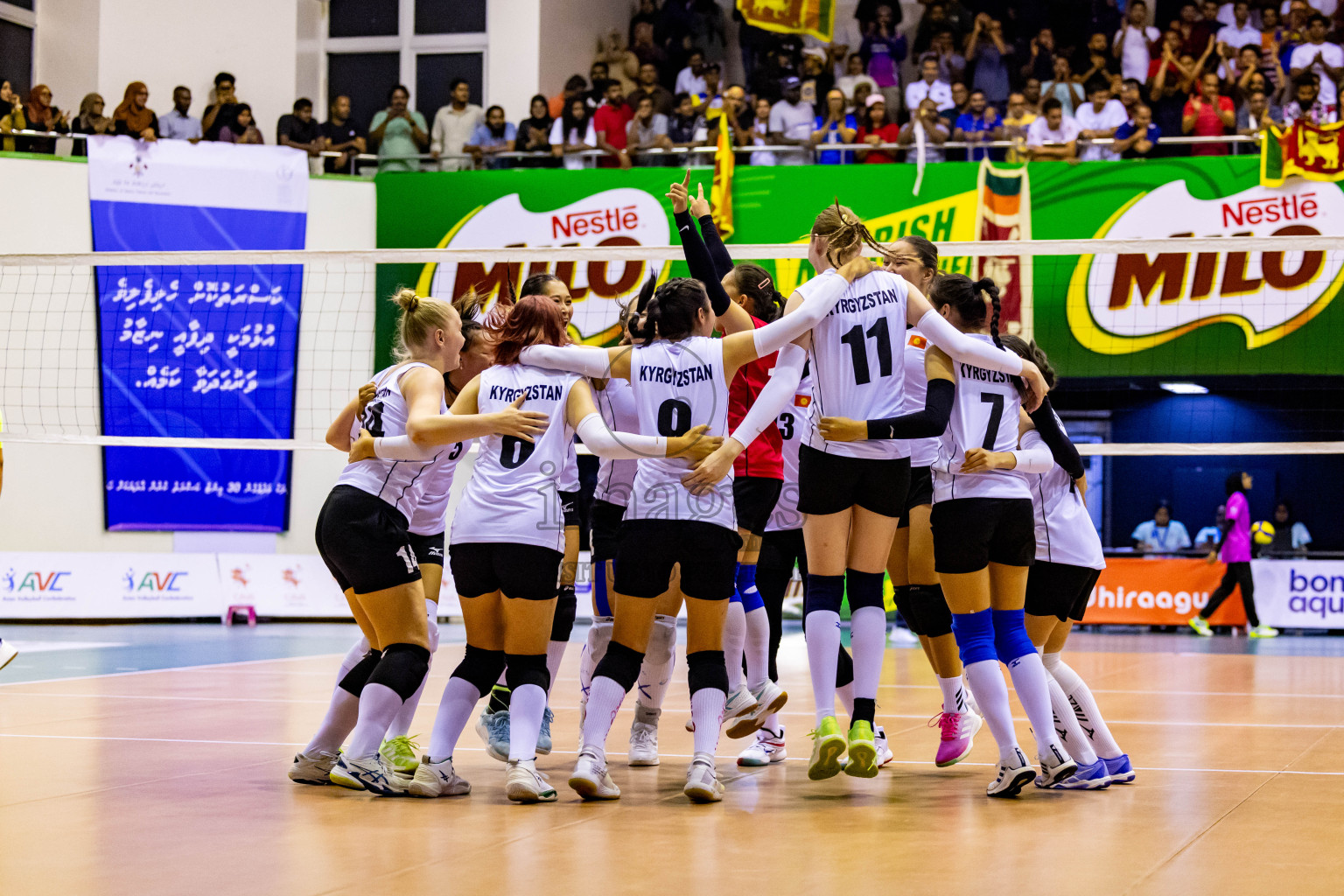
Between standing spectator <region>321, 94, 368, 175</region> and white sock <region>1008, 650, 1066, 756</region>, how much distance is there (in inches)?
562

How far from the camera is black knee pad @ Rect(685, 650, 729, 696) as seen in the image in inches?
175

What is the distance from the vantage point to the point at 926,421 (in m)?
4.50

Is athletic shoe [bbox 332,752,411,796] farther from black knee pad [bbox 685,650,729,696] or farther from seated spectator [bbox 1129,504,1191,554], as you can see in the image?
seated spectator [bbox 1129,504,1191,554]

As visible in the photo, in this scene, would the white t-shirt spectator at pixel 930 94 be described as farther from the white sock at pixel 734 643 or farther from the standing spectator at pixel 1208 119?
the white sock at pixel 734 643

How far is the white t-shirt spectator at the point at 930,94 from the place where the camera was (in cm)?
1686

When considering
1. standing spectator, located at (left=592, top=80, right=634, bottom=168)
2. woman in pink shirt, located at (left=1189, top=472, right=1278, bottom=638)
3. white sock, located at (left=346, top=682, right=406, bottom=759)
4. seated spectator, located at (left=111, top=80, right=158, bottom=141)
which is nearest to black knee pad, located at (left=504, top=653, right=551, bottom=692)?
white sock, located at (left=346, top=682, right=406, bottom=759)

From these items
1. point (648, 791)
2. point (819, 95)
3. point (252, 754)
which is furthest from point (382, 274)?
Result: point (648, 791)

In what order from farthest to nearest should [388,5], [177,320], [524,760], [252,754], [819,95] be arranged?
[388,5]
[819,95]
[177,320]
[252,754]
[524,760]

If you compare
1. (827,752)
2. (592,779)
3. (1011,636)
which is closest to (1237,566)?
(1011,636)

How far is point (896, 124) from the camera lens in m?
16.8

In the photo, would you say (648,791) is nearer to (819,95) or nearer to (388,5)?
(819,95)

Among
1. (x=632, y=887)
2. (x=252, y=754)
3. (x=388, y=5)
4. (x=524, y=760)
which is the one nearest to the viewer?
(x=632, y=887)

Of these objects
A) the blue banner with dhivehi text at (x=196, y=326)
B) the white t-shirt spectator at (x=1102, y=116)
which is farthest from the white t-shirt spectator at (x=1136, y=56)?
the blue banner with dhivehi text at (x=196, y=326)

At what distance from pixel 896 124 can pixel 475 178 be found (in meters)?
5.14
